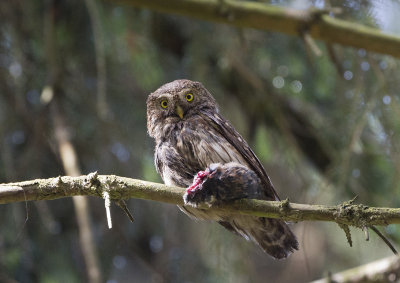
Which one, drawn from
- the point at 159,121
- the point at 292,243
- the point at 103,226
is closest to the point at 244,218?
the point at 292,243

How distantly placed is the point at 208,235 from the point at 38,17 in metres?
2.33

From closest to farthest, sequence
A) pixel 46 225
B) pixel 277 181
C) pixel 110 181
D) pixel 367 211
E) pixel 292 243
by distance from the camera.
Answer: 1. pixel 367 211
2. pixel 110 181
3. pixel 292 243
4. pixel 46 225
5. pixel 277 181

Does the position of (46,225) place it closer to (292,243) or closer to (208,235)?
(208,235)

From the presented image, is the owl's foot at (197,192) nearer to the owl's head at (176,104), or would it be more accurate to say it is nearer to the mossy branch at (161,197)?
the mossy branch at (161,197)

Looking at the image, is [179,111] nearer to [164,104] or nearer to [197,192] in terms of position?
[164,104]

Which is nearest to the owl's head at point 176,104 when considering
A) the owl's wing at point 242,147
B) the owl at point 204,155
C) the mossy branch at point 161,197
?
the owl at point 204,155

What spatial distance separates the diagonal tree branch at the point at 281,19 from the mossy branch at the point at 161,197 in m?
1.62

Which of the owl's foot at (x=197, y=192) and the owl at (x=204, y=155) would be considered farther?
the owl at (x=204, y=155)

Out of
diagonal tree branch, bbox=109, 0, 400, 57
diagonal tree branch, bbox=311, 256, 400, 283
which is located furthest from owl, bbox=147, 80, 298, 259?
diagonal tree branch, bbox=109, 0, 400, 57

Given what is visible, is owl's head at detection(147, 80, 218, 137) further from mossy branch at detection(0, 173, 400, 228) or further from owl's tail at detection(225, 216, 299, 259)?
mossy branch at detection(0, 173, 400, 228)

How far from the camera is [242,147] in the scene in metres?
3.12

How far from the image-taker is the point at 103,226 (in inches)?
171

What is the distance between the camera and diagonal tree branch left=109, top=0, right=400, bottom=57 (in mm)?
3447

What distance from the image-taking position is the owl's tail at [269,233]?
3.04 m
